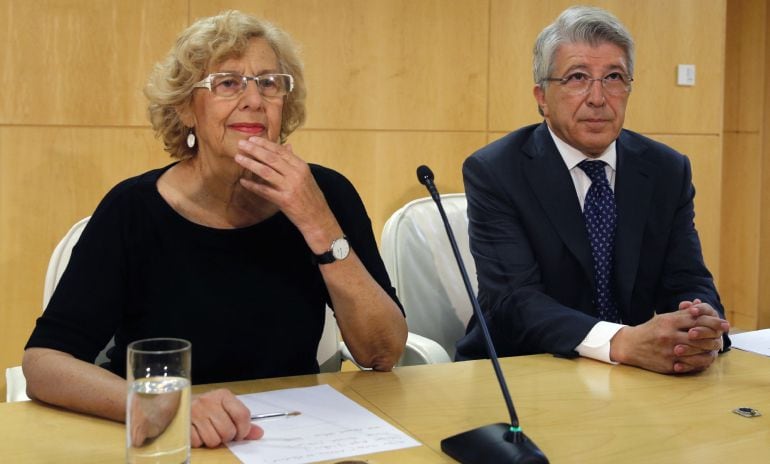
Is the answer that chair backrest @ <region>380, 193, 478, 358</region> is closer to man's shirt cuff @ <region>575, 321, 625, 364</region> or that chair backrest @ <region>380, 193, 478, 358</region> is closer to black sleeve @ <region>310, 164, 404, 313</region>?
black sleeve @ <region>310, 164, 404, 313</region>

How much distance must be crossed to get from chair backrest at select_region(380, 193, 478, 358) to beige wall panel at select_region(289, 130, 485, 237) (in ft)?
5.17

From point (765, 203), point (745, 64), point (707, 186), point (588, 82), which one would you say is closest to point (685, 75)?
point (707, 186)

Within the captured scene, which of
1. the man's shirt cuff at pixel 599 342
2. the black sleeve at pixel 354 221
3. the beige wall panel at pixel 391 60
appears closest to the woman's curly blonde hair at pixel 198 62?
the black sleeve at pixel 354 221

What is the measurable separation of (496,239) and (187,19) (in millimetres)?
2100

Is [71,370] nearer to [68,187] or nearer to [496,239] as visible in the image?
[496,239]

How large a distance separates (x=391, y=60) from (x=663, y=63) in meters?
1.64

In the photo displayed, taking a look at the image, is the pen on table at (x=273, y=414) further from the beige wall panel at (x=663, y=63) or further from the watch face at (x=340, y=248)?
the beige wall panel at (x=663, y=63)

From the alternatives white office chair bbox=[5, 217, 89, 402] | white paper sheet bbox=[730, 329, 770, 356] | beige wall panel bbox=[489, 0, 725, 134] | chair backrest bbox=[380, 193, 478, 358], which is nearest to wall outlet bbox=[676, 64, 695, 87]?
beige wall panel bbox=[489, 0, 725, 134]

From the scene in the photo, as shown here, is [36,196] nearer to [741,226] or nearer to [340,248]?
[340,248]

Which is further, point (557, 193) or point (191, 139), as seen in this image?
point (557, 193)

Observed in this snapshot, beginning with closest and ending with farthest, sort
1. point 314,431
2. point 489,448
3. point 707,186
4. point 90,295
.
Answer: point 489,448 → point 314,431 → point 90,295 → point 707,186

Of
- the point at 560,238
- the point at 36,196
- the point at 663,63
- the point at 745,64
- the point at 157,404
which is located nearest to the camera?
the point at 157,404

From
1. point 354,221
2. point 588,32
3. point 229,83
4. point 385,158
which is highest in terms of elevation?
point 588,32

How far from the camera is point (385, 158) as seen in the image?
13.7 feet
